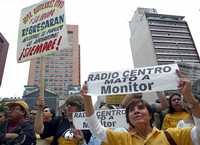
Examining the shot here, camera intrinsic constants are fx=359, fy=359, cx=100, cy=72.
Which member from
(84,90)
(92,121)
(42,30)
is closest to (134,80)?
(84,90)

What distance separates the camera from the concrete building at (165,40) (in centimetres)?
10300

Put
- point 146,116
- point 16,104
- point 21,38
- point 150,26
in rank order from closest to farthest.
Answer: point 146,116, point 16,104, point 21,38, point 150,26

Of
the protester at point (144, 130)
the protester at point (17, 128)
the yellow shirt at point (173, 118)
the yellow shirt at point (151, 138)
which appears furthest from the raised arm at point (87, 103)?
the yellow shirt at point (173, 118)

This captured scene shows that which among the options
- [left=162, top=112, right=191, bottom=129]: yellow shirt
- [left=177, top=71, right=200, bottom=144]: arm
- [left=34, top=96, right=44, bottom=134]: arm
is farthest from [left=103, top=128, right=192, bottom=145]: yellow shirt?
[left=34, top=96, right=44, bottom=134]: arm

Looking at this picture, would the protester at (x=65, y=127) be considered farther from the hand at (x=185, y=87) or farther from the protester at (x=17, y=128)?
the hand at (x=185, y=87)

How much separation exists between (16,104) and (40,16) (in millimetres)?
2428

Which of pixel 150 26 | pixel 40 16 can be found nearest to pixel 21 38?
pixel 40 16

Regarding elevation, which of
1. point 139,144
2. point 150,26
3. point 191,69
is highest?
point 150,26

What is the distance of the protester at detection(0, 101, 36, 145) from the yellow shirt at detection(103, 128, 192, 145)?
1.68m

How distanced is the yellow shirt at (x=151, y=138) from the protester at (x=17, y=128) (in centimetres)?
168

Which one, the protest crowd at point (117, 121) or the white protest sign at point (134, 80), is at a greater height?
the white protest sign at point (134, 80)

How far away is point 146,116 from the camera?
11.6 ft

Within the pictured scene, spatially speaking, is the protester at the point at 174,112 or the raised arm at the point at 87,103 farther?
the protester at the point at 174,112

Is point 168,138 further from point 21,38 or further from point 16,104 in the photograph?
point 21,38
